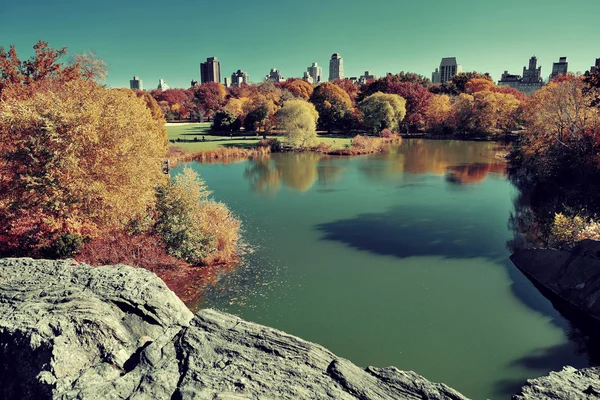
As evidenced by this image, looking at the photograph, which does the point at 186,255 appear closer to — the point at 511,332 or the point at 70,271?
the point at 70,271

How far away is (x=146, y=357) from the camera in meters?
8.79

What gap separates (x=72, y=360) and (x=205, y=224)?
1245cm

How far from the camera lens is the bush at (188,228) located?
66.2 feet

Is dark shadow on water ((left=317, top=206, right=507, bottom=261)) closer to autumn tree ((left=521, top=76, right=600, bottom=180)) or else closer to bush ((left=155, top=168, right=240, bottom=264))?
bush ((left=155, top=168, right=240, bottom=264))

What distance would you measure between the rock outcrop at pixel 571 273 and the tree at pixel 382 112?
5922 cm

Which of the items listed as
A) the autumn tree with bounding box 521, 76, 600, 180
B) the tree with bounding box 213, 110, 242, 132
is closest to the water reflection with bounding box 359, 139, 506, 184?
the autumn tree with bounding box 521, 76, 600, 180

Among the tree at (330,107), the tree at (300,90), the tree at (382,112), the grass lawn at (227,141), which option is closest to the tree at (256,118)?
the grass lawn at (227,141)

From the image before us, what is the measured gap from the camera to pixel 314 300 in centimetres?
1702

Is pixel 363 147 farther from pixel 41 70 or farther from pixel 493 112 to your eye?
pixel 41 70

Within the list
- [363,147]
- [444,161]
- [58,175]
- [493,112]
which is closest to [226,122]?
[363,147]

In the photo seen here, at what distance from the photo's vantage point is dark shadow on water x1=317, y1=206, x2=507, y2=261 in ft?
72.2

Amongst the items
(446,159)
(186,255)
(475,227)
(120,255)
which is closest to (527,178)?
(446,159)

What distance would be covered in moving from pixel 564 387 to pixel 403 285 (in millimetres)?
9630

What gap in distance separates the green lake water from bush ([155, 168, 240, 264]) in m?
1.71
